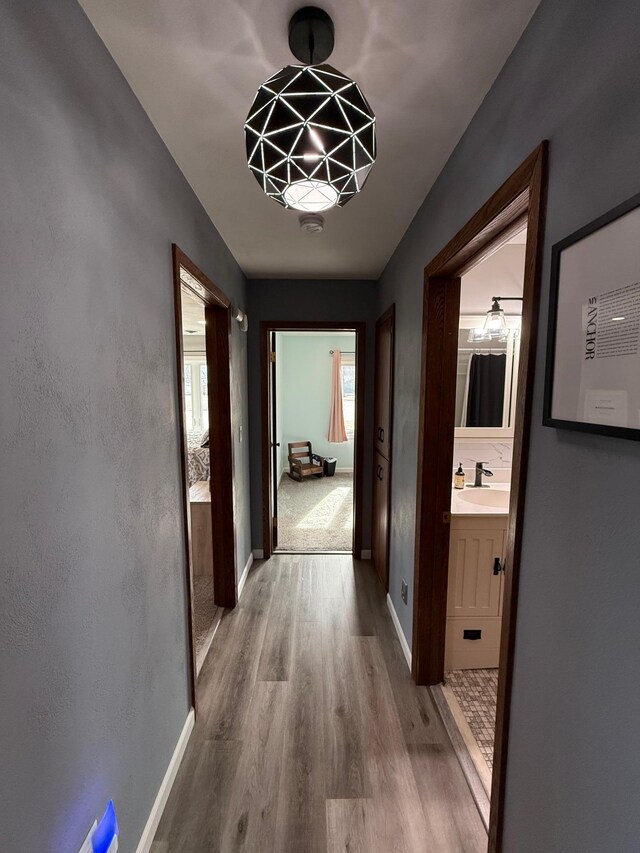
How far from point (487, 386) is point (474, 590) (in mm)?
1299

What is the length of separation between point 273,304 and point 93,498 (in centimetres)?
251

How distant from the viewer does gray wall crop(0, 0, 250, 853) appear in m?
0.70

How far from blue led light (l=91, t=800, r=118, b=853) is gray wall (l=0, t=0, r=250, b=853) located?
37 millimetres

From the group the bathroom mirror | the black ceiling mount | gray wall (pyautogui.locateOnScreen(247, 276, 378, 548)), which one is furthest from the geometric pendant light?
gray wall (pyautogui.locateOnScreen(247, 276, 378, 548))

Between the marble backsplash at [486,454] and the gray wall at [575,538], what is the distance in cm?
169

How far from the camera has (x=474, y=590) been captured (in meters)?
1.98

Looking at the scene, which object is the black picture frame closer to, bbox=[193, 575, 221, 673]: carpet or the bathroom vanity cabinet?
the bathroom vanity cabinet

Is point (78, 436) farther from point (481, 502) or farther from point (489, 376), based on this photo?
point (489, 376)

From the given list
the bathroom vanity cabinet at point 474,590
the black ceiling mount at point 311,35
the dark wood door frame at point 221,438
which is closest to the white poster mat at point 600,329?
the black ceiling mount at point 311,35

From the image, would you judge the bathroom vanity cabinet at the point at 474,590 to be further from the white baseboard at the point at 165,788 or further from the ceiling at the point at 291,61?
the ceiling at the point at 291,61

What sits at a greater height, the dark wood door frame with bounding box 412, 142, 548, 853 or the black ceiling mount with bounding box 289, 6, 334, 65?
the black ceiling mount with bounding box 289, 6, 334, 65

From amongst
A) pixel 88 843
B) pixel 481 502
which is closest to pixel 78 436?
pixel 88 843

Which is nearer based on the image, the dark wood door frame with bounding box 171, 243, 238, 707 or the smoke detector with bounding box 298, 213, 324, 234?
the smoke detector with bounding box 298, 213, 324, 234

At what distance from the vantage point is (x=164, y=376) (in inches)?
55.2
